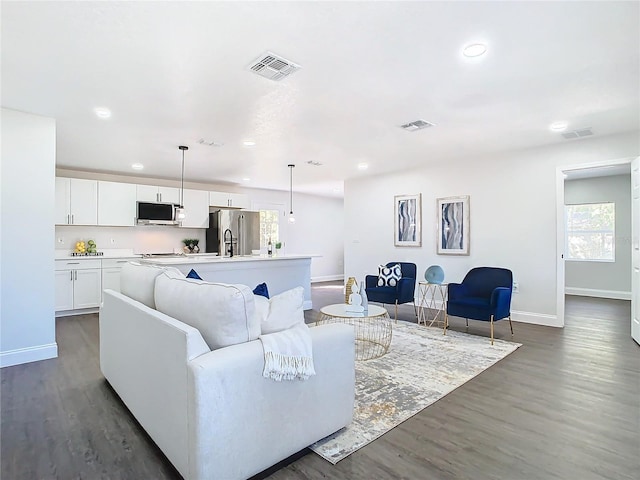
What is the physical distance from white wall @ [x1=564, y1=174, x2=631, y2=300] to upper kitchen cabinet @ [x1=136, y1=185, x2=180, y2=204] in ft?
27.7

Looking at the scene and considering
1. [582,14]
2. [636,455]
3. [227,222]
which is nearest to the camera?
[636,455]

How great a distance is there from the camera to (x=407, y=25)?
7.02 feet

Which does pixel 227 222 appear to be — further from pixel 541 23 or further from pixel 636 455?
pixel 636 455

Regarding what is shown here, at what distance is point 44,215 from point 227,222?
3.68 meters

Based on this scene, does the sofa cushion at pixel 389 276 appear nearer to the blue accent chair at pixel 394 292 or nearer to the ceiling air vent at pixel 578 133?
the blue accent chair at pixel 394 292

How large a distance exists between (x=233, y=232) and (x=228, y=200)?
0.96 m

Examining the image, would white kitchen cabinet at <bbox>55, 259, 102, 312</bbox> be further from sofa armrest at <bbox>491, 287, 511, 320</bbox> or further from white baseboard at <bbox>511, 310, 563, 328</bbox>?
white baseboard at <bbox>511, 310, 563, 328</bbox>

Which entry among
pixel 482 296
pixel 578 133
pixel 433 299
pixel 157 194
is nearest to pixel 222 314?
pixel 482 296

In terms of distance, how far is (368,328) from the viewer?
4.64 m

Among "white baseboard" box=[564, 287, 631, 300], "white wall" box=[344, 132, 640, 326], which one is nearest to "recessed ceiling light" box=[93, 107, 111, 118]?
"white wall" box=[344, 132, 640, 326]

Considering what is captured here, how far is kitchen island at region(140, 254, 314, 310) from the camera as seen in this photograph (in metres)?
4.80

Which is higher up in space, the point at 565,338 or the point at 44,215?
the point at 44,215

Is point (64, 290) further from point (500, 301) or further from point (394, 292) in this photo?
point (500, 301)

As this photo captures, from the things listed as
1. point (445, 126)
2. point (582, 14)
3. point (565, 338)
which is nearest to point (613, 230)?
point (565, 338)
